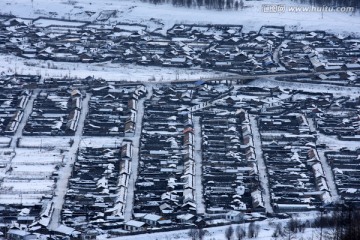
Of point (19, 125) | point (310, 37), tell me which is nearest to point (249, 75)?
point (310, 37)

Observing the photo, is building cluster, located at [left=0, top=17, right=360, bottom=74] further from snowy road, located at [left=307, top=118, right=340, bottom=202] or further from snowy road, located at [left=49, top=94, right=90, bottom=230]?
snowy road, located at [left=307, top=118, right=340, bottom=202]

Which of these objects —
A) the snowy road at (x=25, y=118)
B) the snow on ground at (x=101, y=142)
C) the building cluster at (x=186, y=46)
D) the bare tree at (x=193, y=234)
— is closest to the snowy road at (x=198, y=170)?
the bare tree at (x=193, y=234)

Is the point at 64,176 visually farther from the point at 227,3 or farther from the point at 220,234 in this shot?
the point at 227,3

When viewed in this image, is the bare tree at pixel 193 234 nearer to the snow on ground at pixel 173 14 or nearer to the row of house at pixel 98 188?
the row of house at pixel 98 188

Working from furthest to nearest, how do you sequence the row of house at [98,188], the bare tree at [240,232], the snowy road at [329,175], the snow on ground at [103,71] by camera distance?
the snow on ground at [103,71] → the snowy road at [329,175] → the row of house at [98,188] → the bare tree at [240,232]

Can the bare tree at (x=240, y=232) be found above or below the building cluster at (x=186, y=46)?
above

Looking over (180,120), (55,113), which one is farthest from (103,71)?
(180,120)
